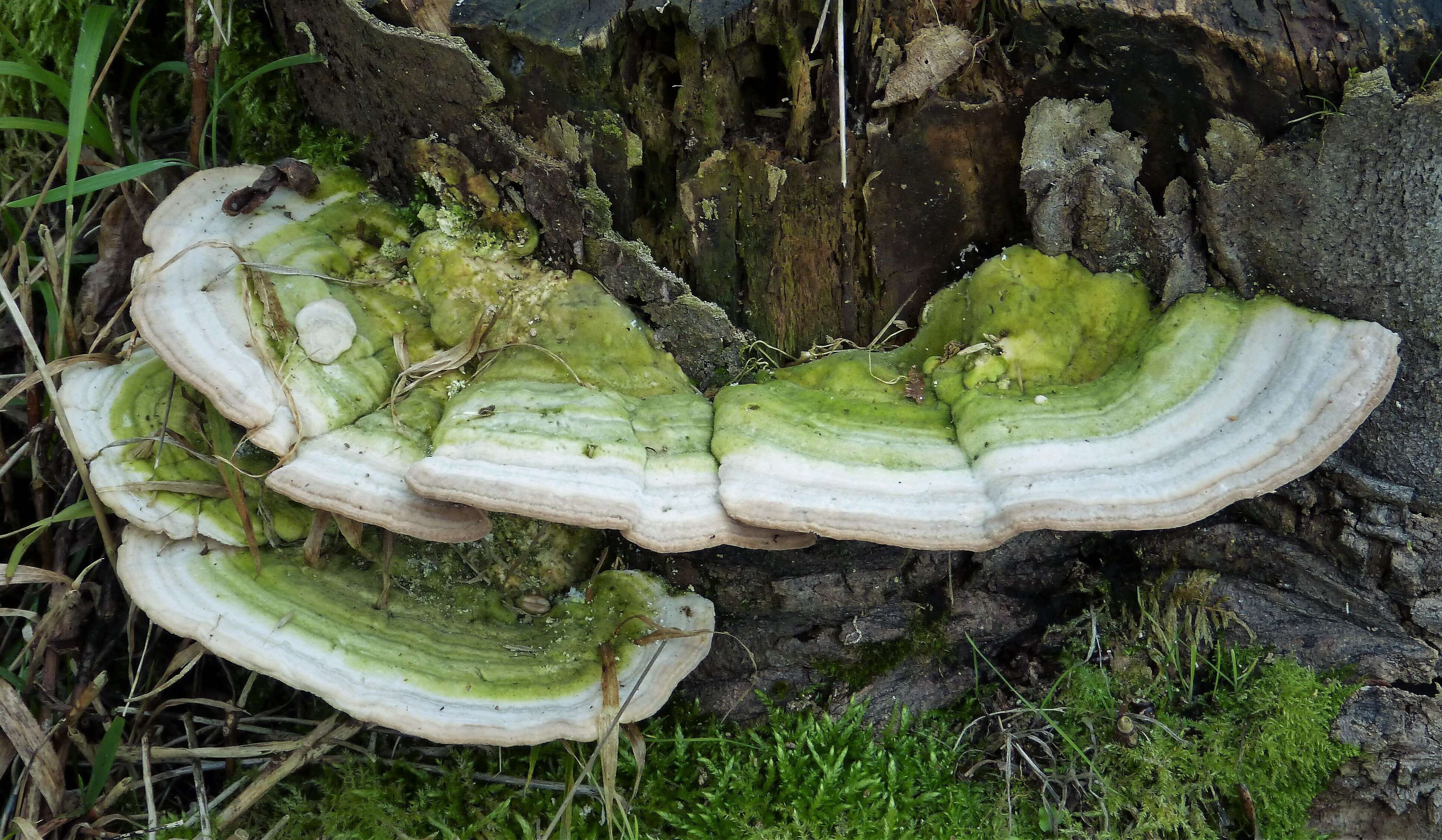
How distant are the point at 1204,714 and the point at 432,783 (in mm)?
2479

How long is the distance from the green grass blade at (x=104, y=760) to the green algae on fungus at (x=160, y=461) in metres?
0.74

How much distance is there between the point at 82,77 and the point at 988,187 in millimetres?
2761

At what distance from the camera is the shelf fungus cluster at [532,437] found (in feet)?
7.07

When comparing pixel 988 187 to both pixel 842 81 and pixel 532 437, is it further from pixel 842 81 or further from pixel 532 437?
pixel 532 437

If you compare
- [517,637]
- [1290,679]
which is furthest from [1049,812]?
[517,637]

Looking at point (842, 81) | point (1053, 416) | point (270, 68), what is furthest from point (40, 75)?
point (1053, 416)

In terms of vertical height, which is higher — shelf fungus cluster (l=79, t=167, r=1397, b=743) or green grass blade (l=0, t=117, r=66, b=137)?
green grass blade (l=0, t=117, r=66, b=137)

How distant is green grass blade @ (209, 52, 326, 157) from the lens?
2703 millimetres

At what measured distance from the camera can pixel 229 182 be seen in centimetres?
271

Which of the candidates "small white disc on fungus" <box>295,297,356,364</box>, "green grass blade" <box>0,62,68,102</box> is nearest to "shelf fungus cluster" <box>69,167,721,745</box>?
"small white disc on fungus" <box>295,297,356,364</box>

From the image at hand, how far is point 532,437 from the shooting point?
2.17m

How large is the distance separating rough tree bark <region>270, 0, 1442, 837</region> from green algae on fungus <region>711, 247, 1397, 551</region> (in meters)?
0.15

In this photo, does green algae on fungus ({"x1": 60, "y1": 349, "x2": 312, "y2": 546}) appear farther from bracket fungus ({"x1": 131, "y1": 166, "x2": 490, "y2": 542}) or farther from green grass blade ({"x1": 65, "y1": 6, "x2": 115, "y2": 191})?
green grass blade ({"x1": 65, "y1": 6, "x2": 115, "y2": 191})

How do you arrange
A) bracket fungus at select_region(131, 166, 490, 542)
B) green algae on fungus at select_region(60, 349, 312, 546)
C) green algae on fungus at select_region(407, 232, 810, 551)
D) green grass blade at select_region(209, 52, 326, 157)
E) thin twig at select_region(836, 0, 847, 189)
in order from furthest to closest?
green grass blade at select_region(209, 52, 326, 157), green algae on fungus at select_region(60, 349, 312, 546), thin twig at select_region(836, 0, 847, 189), bracket fungus at select_region(131, 166, 490, 542), green algae on fungus at select_region(407, 232, 810, 551)
